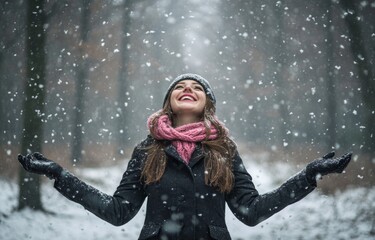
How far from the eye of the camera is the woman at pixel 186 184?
2564 mm

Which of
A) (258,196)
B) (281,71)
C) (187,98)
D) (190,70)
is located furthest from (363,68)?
(190,70)

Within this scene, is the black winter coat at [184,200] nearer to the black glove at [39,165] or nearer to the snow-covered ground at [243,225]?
the black glove at [39,165]

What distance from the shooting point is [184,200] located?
2.62 m

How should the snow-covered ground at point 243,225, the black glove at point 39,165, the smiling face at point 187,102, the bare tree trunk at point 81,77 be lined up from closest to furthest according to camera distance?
the black glove at point 39,165
the smiling face at point 187,102
the snow-covered ground at point 243,225
the bare tree trunk at point 81,77

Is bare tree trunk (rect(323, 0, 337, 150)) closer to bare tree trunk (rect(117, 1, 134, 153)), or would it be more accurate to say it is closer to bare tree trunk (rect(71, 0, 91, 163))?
bare tree trunk (rect(117, 1, 134, 153))

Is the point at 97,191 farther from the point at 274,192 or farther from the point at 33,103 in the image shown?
the point at 33,103

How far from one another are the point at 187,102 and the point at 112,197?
27.8 inches

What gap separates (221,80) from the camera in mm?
26500

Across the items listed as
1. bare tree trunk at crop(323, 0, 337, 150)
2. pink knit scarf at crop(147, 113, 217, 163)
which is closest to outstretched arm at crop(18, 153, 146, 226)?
pink knit scarf at crop(147, 113, 217, 163)

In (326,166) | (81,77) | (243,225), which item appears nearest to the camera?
(326,166)

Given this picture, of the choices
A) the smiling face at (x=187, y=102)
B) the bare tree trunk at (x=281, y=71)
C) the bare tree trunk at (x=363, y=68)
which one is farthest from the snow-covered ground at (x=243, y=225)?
the bare tree trunk at (x=281, y=71)

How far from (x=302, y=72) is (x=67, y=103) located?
10.3m

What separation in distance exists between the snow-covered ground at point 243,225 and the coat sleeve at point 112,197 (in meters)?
5.02

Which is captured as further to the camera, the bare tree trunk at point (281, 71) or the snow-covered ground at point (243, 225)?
the bare tree trunk at point (281, 71)
